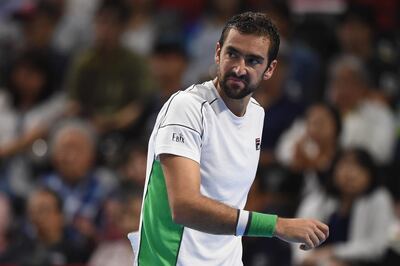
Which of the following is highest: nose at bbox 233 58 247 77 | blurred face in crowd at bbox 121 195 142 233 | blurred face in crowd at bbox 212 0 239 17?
blurred face in crowd at bbox 212 0 239 17

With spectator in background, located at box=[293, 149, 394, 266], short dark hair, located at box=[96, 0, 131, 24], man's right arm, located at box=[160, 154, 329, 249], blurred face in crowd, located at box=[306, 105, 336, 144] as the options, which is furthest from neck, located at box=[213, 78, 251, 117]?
short dark hair, located at box=[96, 0, 131, 24]

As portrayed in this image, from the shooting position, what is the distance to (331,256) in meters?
7.76

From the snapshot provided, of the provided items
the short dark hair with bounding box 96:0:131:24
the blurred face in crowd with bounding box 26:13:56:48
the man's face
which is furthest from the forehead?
the blurred face in crowd with bounding box 26:13:56:48

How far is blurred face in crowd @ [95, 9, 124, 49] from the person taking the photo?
1023 cm

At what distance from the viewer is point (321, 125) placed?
333 inches

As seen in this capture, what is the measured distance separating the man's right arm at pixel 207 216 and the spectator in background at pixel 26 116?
5613 mm

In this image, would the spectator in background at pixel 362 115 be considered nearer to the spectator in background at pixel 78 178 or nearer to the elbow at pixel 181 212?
the spectator in background at pixel 78 178

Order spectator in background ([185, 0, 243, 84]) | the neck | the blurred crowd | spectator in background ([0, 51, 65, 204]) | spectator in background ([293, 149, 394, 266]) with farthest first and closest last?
spectator in background ([185, 0, 243, 84]) < spectator in background ([0, 51, 65, 204]) < the blurred crowd < spectator in background ([293, 149, 394, 266]) < the neck

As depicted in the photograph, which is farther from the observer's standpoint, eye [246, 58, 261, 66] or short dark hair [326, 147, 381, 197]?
short dark hair [326, 147, 381, 197]

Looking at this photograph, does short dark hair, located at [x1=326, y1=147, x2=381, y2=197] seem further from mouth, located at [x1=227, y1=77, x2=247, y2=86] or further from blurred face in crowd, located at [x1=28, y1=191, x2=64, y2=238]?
mouth, located at [x1=227, y1=77, x2=247, y2=86]

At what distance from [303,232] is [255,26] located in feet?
3.14

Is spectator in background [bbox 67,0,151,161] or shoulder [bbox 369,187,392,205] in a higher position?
spectator in background [bbox 67,0,151,161]

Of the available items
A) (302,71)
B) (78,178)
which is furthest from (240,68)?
(302,71)

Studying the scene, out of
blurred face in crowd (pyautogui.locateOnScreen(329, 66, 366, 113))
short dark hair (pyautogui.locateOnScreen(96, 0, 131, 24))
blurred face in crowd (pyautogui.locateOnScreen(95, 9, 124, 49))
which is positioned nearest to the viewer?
blurred face in crowd (pyautogui.locateOnScreen(329, 66, 366, 113))
